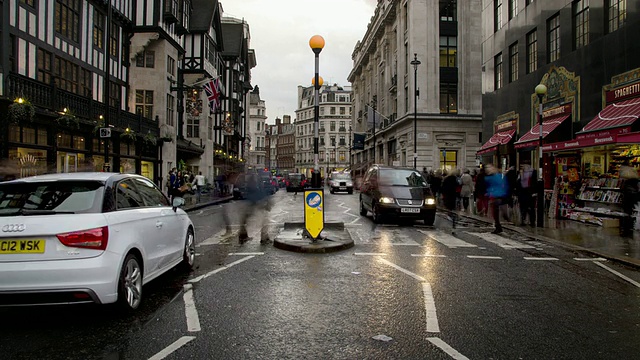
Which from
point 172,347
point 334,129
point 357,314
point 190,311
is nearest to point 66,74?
point 190,311

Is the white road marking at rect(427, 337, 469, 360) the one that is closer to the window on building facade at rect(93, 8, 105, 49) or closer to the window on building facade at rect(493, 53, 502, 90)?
the window on building facade at rect(93, 8, 105, 49)

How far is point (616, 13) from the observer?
53.4 feet

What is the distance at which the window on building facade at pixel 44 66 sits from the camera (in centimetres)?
1720

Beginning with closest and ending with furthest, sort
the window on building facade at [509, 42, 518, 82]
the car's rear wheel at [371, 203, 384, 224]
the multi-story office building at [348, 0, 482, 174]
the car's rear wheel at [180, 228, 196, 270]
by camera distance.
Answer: the car's rear wheel at [180, 228, 196, 270] → the car's rear wheel at [371, 203, 384, 224] → the window on building facade at [509, 42, 518, 82] → the multi-story office building at [348, 0, 482, 174]

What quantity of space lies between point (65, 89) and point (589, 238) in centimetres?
1970

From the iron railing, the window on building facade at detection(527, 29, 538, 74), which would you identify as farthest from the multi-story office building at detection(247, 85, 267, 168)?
the window on building facade at detection(527, 29, 538, 74)

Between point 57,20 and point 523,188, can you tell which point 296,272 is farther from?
point 57,20

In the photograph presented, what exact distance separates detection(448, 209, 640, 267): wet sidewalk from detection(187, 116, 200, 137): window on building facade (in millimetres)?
28753

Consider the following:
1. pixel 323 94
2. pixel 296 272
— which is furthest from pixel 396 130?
pixel 323 94

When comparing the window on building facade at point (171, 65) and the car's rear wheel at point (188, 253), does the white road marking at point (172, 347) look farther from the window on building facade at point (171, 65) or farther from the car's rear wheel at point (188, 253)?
the window on building facade at point (171, 65)

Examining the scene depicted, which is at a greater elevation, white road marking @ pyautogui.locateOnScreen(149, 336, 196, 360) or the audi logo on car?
the audi logo on car

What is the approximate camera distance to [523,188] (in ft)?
49.1

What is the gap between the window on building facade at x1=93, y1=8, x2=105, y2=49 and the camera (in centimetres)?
2173

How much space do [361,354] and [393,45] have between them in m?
53.7
